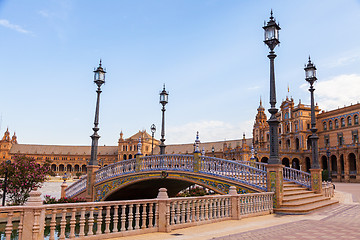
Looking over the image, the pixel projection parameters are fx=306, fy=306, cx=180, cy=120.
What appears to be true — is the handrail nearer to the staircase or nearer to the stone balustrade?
the staircase

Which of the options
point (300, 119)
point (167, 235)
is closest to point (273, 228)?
point (167, 235)

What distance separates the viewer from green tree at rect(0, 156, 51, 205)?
1646 centimetres

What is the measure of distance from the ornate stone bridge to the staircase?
3.55 feet

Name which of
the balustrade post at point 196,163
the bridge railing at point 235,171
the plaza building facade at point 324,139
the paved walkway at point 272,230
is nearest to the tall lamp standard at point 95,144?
the balustrade post at point 196,163

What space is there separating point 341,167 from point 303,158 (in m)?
8.60

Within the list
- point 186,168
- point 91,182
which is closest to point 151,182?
point 91,182

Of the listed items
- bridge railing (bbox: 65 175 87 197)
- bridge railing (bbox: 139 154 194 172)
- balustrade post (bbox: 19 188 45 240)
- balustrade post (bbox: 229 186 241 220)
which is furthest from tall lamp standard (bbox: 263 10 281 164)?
bridge railing (bbox: 65 175 87 197)

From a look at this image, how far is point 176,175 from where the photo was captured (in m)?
16.1

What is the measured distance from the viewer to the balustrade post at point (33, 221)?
638cm

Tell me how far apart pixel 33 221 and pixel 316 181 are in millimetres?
14289

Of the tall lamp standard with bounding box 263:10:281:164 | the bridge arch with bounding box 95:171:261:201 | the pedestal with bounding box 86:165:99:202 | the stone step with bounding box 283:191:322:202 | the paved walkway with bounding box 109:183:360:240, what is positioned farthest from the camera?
the pedestal with bounding box 86:165:99:202

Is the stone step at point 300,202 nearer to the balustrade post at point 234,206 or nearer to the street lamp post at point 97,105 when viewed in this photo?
the balustrade post at point 234,206

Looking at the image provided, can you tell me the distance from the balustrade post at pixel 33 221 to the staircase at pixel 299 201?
8.78 m

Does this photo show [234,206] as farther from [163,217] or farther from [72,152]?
[72,152]
